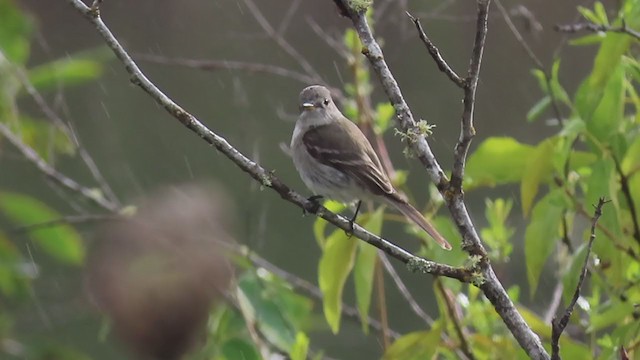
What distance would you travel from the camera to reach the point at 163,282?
398 centimetres

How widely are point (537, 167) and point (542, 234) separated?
7.5 inches

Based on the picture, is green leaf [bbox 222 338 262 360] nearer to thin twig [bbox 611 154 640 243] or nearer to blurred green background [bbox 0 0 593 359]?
thin twig [bbox 611 154 640 243]

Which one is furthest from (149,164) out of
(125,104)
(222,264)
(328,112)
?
(222,264)

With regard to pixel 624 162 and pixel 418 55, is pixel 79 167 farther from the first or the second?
pixel 624 162

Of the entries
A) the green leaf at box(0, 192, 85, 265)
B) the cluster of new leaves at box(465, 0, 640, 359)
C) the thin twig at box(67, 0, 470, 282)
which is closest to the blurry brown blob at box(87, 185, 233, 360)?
the green leaf at box(0, 192, 85, 265)

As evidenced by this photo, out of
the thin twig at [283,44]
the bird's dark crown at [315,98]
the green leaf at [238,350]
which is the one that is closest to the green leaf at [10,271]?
the bird's dark crown at [315,98]

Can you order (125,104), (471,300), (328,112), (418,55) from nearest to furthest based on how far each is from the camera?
(471,300)
(328,112)
(418,55)
(125,104)

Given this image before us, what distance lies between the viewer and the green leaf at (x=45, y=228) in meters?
4.72

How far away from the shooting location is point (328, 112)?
16.4 ft

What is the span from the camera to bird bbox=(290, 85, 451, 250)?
4258mm

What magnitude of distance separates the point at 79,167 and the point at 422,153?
10.3 m

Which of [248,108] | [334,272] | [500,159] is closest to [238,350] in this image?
[334,272]

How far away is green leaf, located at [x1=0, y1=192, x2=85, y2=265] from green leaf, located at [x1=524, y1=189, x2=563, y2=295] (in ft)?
6.62

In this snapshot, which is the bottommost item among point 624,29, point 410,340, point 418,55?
point 410,340
